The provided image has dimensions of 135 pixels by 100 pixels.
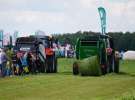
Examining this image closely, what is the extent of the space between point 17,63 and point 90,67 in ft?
16.5

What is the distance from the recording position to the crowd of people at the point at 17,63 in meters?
33.9

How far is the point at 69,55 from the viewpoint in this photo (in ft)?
301

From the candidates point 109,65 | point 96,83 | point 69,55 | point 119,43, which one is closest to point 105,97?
point 96,83

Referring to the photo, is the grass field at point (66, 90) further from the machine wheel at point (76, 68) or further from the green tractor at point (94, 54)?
the machine wheel at point (76, 68)

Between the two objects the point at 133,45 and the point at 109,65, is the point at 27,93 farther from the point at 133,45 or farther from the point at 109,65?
the point at 133,45

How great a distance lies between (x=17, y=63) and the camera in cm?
3519

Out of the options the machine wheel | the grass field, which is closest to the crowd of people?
the machine wheel

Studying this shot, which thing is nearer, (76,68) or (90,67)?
(90,67)

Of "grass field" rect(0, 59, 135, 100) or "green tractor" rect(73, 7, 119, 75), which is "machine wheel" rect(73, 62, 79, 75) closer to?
"green tractor" rect(73, 7, 119, 75)

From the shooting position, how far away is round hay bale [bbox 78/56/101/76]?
107 ft

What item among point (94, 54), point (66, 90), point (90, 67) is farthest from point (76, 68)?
point (66, 90)

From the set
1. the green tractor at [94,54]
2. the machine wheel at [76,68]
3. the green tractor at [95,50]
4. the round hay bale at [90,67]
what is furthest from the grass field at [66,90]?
the green tractor at [95,50]

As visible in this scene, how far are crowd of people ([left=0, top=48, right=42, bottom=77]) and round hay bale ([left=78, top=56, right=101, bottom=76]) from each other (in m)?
3.91

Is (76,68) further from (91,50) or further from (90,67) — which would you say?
(90,67)
